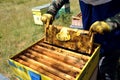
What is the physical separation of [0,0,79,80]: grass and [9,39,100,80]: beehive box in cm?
214

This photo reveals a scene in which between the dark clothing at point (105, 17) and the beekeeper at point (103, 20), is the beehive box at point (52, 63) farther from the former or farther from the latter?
the dark clothing at point (105, 17)

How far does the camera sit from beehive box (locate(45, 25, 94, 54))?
213cm

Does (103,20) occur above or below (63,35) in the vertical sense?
above

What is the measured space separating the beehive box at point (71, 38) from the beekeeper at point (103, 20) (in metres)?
0.22

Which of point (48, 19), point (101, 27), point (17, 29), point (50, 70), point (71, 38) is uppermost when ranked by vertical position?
point (48, 19)

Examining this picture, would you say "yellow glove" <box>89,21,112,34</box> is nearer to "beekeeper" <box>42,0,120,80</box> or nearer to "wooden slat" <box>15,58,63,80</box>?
"beekeeper" <box>42,0,120,80</box>

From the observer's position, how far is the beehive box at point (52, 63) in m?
1.88

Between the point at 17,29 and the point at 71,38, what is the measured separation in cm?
501

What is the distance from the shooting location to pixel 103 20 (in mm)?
2537

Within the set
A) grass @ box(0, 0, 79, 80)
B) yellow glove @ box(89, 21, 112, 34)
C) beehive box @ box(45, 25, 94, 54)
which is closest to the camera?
yellow glove @ box(89, 21, 112, 34)

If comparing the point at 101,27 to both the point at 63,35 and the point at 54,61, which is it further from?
the point at 54,61

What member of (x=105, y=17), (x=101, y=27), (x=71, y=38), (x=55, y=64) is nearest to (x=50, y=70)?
(x=55, y=64)

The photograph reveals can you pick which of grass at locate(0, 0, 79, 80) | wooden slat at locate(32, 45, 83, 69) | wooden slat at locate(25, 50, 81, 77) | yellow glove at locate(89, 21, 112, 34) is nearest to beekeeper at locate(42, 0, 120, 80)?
yellow glove at locate(89, 21, 112, 34)

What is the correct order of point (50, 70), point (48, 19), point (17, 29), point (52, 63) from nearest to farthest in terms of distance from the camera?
point (50, 70) → point (52, 63) → point (48, 19) → point (17, 29)
